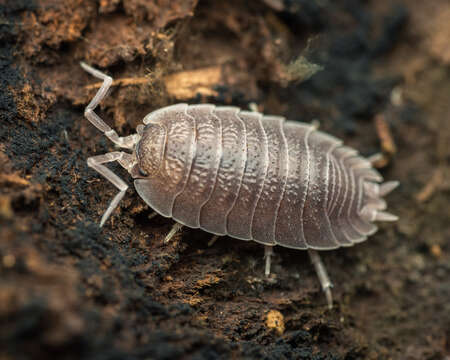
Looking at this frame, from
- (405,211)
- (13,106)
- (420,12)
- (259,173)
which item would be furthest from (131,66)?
(420,12)

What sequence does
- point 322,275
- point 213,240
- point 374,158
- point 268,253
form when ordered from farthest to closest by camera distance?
point 374,158
point 322,275
point 268,253
point 213,240

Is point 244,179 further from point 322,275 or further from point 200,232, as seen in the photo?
point 322,275

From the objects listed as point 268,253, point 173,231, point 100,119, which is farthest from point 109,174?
point 268,253

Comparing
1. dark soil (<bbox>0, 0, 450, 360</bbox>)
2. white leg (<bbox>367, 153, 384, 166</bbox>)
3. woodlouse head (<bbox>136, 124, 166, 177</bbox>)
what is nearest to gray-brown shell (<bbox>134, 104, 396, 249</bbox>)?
woodlouse head (<bbox>136, 124, 166, 177</bbox>)

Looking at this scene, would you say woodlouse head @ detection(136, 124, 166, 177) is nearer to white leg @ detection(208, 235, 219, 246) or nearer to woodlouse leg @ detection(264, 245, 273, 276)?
white leg @ detection(208, 235, 219, 246)

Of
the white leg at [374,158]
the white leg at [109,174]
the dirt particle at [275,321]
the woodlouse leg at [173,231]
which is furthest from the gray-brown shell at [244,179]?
the white leg at [374,158]

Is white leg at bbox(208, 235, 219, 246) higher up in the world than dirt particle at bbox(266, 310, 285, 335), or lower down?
higher up
